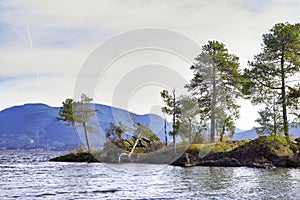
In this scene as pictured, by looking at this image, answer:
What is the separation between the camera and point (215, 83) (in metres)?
64.8

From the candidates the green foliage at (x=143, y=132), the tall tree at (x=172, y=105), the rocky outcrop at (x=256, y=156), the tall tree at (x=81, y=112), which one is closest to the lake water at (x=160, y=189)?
the rocky outcrop at (x=256, y=156)

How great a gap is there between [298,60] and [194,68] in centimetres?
2004

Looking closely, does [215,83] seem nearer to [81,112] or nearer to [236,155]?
[236,155]

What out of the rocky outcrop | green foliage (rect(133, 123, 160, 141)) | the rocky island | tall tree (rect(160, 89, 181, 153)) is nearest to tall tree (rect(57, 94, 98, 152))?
green foliage (rect(133, 123, 160, 141))

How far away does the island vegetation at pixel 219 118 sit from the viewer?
4997 cm

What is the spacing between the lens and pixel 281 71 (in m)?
51.1

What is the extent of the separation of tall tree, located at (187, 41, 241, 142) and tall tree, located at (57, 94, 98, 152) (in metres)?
28.5

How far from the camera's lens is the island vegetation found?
49969mm

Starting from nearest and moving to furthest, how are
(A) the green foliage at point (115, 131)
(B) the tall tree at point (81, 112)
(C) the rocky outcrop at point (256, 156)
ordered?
(C) the rocky outcrop at point (256, 156), (A) the green foliage at point (115, 131), (B) the tall tree at point (81, 112)

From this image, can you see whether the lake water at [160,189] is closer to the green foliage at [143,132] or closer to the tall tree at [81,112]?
the green foliage at [143,132]

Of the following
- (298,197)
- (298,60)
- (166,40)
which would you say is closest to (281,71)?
(298,60)

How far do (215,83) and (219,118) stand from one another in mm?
6161

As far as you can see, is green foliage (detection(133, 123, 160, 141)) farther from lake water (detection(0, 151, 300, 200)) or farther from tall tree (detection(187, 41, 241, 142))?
lake water (detection(0, 151, 300, 200))

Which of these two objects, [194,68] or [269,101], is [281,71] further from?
[194,68]
